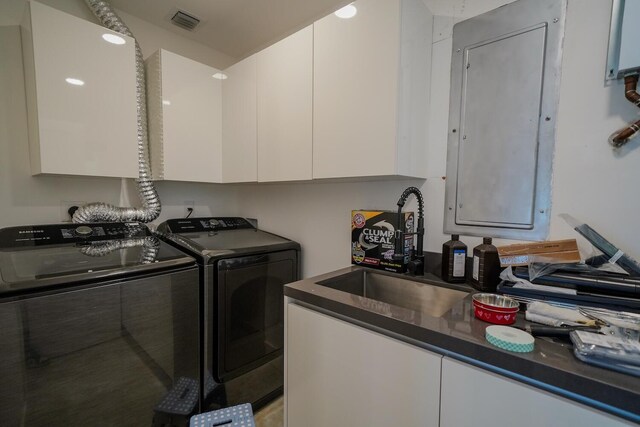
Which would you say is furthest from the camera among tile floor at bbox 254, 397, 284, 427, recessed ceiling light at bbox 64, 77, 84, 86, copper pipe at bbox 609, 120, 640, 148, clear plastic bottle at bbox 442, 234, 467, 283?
tile floor at bbox 254, 397, 284, 427

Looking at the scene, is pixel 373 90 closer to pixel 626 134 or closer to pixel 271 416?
pixel 626 134

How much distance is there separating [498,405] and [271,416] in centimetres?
157

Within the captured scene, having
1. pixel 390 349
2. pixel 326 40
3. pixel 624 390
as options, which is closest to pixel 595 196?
pixel 624 390

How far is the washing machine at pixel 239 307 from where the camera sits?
156cm

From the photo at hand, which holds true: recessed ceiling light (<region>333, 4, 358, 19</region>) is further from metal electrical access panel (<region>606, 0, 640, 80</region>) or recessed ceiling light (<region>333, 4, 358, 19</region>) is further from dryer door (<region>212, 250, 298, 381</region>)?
dryer door (<region>212, 250, 298, 381</region>)

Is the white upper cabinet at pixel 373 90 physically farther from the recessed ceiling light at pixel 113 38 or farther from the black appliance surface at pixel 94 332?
the recessed ceiling light at pixel 113 38

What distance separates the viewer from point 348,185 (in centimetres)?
180

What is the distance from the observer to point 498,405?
69 centimetres

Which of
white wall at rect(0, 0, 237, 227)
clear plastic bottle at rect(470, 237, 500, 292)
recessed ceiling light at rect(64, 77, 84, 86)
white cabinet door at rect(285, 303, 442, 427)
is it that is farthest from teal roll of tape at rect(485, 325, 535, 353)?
recessed ceiling light at rect(64, 77, 84, 86)

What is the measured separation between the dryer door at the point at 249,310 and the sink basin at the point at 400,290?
0.63 m

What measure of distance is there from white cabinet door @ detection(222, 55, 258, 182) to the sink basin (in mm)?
948

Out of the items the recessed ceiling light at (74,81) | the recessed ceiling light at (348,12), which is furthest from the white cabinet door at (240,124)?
the recessed ceiling light at (74,81)

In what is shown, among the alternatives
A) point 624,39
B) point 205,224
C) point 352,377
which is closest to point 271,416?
point 352,377

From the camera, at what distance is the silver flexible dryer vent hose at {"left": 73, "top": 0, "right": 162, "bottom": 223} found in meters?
1.71
